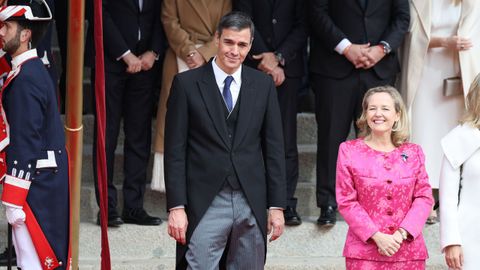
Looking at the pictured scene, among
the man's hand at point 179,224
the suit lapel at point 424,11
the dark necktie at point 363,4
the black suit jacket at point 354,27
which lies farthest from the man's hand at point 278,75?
the man's hand at point 179,224

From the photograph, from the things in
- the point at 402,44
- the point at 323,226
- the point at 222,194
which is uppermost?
the point at 402,44

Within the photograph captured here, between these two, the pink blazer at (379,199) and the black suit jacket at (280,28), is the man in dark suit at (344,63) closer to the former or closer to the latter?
the black suit jacket at (280,28)

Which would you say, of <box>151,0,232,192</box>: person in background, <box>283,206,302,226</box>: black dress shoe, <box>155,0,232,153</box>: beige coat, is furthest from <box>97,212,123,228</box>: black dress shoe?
<box>283,206,302,226</box>: black dress shoe

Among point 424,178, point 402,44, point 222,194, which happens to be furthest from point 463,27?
point 222,194

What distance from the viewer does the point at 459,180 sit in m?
6.12

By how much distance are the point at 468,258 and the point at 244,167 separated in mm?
1165

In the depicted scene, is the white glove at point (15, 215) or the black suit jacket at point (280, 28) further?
the black suit jacket at point (280, 28)

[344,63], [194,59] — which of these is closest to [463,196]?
[344,63]

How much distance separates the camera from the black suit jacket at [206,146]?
6031 millimetres

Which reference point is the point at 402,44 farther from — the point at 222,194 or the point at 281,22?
the point at 222,194

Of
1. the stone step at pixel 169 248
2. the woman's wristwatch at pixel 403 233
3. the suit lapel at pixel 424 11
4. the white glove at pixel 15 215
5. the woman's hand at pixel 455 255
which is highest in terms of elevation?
the suit lapel at pixel 424 11

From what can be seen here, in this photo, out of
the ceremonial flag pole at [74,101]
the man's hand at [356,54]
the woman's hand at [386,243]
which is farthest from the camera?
the man's hand at [356,54]

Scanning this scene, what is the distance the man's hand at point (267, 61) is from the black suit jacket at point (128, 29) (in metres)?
0.65

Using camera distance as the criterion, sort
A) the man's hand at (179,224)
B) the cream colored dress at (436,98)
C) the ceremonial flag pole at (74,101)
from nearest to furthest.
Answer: the man's hand at (179,224) → the ceremonial flag pole at (74,101) → the cream colored dress at (436,98)
